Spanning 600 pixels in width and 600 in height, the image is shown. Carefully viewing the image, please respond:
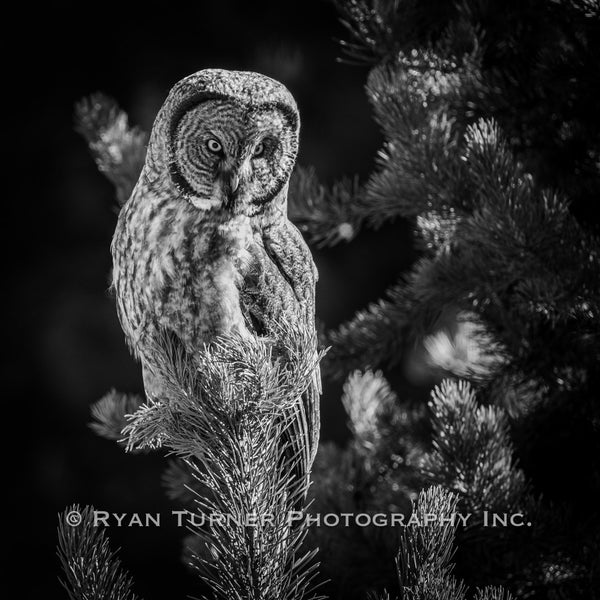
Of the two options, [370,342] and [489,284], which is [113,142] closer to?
[370,342]

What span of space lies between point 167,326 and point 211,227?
162 millimetres

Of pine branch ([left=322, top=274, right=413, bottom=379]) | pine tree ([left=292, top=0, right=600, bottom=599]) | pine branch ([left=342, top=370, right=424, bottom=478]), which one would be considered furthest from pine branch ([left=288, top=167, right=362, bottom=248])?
pine branch ([left=342, top=370, right=424, bottom=478])

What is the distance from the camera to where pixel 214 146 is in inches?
42.0

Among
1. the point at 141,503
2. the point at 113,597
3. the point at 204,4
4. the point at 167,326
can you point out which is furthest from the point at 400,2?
the point at 141,503

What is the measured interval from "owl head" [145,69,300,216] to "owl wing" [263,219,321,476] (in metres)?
0.06

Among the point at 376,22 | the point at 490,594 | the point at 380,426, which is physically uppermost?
the point at 376,22

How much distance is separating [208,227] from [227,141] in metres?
0.13

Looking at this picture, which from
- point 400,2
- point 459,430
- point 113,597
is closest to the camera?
point 113,597

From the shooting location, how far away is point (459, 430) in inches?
41.6

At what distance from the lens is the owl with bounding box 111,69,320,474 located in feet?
3.47

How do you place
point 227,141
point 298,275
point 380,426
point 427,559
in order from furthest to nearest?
point 380,426, point 298,275, point 227,141, point 427,559

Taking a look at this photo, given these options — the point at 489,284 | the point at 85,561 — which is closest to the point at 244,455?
the point at 85,561

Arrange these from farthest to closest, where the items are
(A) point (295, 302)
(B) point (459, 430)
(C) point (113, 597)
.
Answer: (A) point (295, 302)
(B) point (459, 430)
(C) point (113, 597)

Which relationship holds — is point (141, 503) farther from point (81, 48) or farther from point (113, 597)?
point (113, 597)
